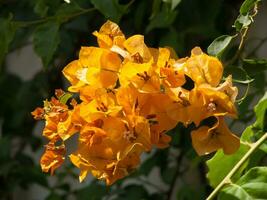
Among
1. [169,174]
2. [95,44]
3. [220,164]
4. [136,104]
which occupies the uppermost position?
[136,104]

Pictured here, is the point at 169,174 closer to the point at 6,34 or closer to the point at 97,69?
the point at 6,34

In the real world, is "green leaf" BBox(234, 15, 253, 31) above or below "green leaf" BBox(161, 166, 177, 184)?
above

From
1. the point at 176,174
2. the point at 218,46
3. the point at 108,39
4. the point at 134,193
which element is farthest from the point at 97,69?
the point at 176,174

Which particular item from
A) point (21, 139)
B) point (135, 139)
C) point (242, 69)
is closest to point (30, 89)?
point (21, 139)

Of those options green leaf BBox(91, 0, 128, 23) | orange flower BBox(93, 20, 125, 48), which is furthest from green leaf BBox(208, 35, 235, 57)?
green leaf BBox(91, 0, 128, 23)

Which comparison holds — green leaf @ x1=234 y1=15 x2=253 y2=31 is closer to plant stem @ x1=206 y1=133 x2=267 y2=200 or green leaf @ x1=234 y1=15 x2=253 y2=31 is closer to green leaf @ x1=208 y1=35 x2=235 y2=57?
green leaf @ x1=208 y1=35 x2=235 y2=57

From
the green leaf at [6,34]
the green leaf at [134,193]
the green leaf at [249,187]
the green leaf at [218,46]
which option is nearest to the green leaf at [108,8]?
the green leaf at [6,34]
